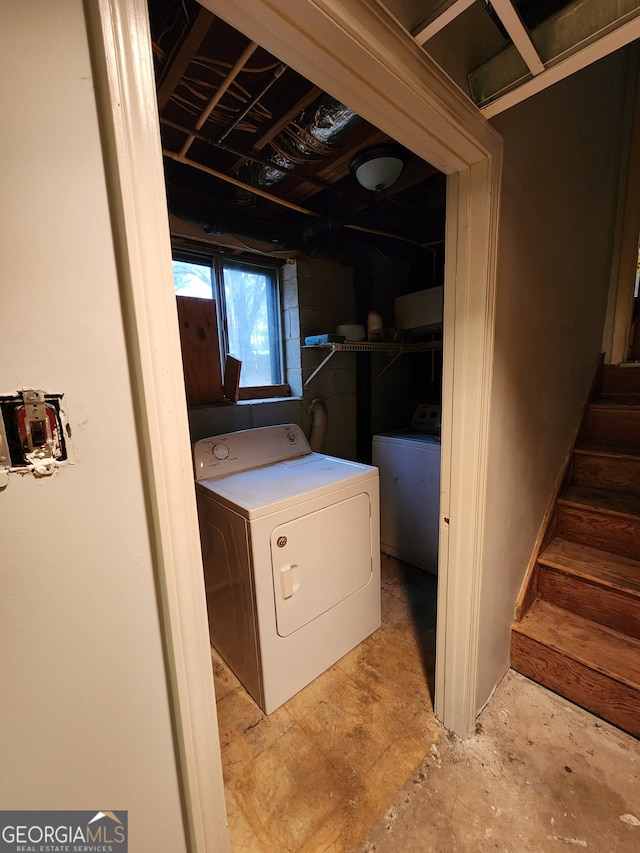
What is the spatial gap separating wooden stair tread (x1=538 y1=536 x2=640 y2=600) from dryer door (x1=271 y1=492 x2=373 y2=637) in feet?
2.94

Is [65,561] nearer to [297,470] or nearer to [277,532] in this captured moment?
[277,532]

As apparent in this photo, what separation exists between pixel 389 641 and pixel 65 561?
6.01 feet

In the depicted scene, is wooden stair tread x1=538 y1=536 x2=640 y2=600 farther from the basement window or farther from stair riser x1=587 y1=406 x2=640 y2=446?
the basement window

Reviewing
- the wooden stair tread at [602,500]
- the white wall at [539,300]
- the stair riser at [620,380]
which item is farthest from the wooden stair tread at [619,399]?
the wooden stair tread at [602,500]

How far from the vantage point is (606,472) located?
1861 mm

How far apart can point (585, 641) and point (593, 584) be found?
24 cm

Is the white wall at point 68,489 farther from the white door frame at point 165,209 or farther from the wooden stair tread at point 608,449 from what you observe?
the wooden stair tread at point 608,449

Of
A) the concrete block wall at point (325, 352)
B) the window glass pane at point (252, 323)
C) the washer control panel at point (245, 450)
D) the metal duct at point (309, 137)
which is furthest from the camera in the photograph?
Result: the concrete block wall at point (325, 352)

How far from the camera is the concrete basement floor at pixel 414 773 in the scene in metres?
1.06

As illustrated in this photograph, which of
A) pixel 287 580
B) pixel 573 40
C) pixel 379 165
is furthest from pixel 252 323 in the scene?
pixel 573 40

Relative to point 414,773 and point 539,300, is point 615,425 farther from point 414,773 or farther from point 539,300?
point 414,773

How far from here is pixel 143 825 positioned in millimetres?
557

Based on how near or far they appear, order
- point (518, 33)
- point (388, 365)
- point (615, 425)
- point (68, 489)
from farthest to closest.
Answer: point (388, 365) → point (615, 425) → point (518, 33) → point (68, 489)

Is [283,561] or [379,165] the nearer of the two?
[283,561]
